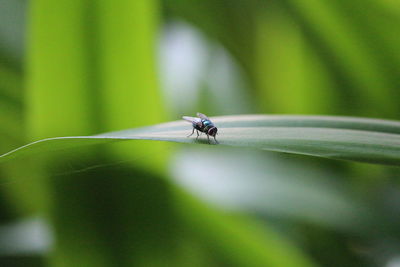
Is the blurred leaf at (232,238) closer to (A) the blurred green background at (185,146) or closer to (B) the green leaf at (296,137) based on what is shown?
(A) the blurred green background at (185,146)

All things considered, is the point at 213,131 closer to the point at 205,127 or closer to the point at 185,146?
the point at 205,127

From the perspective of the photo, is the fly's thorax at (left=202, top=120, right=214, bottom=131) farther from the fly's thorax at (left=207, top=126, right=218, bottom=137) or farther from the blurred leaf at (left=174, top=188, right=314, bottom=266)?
the blurred leaf at (left=174, top=188, right=314, bottom=266)

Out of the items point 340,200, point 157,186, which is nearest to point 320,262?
point 340,200

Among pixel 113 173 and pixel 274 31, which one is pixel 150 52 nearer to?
pixel 113 173

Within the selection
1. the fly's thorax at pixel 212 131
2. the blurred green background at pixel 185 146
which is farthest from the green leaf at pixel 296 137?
the blurred green background at pixel 185 146

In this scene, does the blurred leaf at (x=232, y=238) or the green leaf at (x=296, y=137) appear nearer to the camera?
the green leaf at (x=296, y=137)
